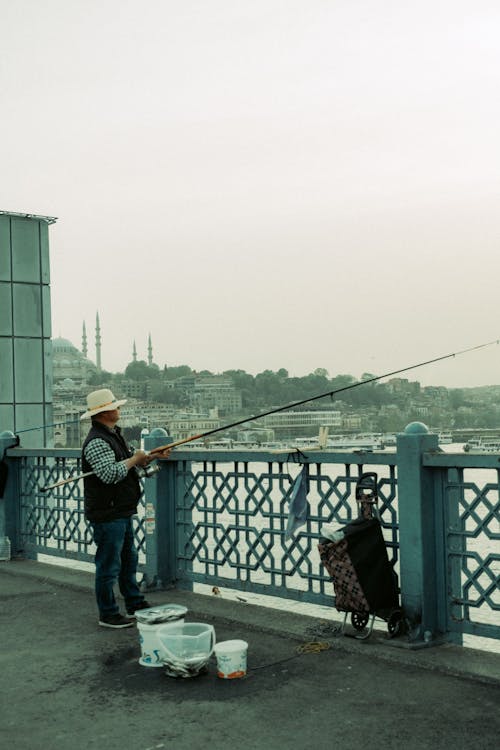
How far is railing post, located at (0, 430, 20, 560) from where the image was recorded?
8.90 meters

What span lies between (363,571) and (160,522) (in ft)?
7.40

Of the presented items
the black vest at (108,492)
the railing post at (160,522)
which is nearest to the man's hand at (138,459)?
the black vest at (108,492)

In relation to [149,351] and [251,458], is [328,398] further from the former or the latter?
[149,351]

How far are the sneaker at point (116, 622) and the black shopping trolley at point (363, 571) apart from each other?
5.04ft

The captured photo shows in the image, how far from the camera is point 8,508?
8914mm

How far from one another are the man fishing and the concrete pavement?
28 cm

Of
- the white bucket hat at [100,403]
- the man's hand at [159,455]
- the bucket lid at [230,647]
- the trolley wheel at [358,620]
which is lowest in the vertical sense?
the trolley wheel at [358,620]

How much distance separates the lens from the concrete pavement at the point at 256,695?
13.2 ft

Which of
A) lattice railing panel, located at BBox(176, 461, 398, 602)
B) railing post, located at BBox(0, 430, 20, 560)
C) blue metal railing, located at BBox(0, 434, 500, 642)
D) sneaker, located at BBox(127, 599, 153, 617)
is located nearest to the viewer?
blue metal railing, located at BBox(0, 434, 500, 642)

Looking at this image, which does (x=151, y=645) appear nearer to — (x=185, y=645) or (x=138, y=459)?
(x=185, y=645)

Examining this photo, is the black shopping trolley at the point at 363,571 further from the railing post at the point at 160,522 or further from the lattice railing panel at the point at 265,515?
the railing post at the point at 160,522

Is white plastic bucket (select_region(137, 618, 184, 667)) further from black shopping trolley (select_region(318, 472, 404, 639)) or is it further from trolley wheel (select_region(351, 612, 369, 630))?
trolley wheel (select_region(351, 612, 369, 630))

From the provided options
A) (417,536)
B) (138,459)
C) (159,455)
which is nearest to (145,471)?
(159,455)

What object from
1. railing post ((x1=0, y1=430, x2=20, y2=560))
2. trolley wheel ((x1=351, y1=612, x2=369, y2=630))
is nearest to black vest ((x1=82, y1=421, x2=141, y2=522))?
trolley wheel ((x1=351, y1=612, x2=369, y2=630))
